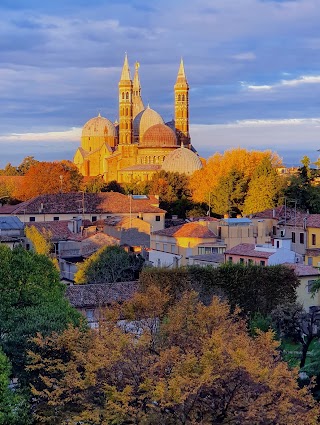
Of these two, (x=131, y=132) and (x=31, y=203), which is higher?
(x=131, y=132)

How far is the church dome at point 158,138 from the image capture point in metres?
117

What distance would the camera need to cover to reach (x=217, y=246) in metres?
47.1

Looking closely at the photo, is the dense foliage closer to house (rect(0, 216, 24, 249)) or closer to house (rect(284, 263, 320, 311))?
house (rect(284, 263, 320, 311))

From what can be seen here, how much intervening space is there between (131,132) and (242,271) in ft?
294

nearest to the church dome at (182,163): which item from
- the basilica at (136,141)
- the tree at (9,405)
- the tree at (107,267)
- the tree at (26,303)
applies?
the basilica at (136,141)

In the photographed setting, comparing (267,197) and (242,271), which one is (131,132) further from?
(242,271)

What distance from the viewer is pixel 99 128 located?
444ft

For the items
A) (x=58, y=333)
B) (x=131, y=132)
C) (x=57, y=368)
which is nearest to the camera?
(x=57, y=368)

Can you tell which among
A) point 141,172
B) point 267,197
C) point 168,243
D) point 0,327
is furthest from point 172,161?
point 0,327

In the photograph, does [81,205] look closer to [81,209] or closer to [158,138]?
[81,209]

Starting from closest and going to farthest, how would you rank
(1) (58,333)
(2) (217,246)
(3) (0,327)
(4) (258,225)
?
1. (1) (58,333)
2. (3) (0,327)
3. (2) (217,246)
4. (4) (258,225)

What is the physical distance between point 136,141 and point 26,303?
101533 millimetres

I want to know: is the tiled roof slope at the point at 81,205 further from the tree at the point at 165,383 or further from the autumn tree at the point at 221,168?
the tree at the point at 165,383

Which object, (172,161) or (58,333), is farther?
(172,161)
